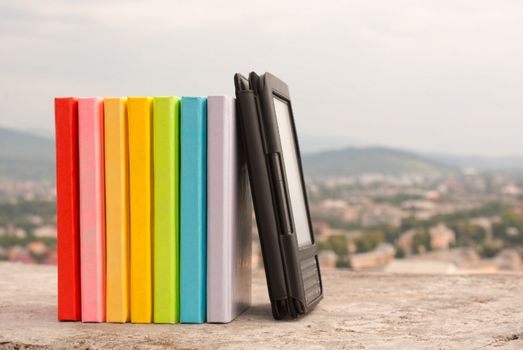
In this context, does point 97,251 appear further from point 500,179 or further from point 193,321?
point 500,179

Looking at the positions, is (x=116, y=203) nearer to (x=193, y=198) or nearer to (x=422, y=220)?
(x=193, y=198)

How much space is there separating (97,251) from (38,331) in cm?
25

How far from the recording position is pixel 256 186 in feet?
6.31

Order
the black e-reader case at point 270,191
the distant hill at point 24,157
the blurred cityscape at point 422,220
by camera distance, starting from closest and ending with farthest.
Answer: the black e-reader case at point 270,191 < the distant hill at point 24,157 < the blurred cityscape at point 422,220

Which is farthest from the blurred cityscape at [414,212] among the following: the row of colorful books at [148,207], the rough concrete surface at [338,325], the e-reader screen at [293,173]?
the row of colorful books at [148,207]

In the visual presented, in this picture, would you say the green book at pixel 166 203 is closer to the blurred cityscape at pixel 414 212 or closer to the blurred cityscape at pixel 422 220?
the blurred cityscape at pixel 414 212

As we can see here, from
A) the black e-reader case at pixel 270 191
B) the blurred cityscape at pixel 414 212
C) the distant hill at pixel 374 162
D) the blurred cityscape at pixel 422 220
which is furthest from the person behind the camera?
the blurred cityscape at pixel 422 220

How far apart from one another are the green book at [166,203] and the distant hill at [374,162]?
47.9ft

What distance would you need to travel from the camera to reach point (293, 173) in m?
2.28

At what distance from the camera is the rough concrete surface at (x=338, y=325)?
1.74m

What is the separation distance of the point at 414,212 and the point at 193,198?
19356mm

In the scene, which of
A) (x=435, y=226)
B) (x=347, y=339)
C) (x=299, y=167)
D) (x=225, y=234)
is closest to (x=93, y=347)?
(x=225, y=234)

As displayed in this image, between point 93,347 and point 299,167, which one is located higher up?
point 299,167

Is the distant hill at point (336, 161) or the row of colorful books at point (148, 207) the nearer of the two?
the row of colorful books at point (148, 207)
